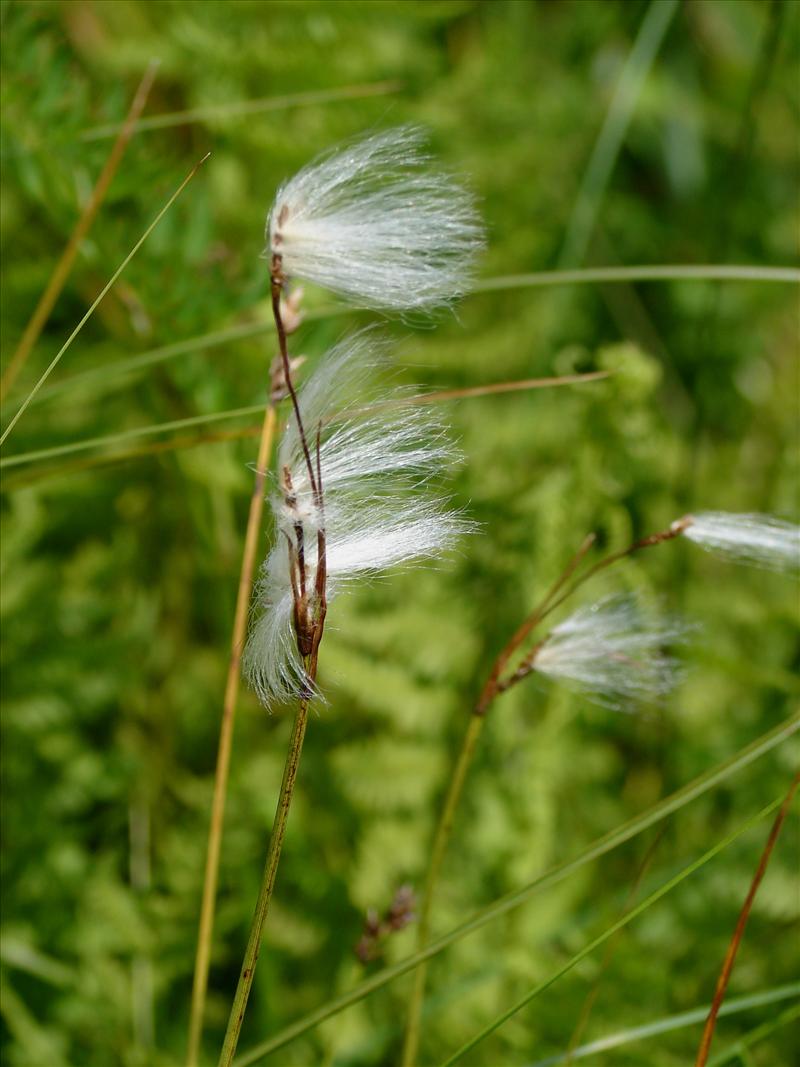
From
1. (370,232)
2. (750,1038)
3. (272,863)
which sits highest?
(370,232)

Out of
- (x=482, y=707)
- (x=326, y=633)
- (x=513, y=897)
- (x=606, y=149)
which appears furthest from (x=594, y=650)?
(x=606, y=149)

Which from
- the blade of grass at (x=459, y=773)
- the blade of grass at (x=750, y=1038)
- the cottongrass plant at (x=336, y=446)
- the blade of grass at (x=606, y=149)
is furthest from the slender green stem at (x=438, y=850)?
the blade of grass at (x=606, y=149)

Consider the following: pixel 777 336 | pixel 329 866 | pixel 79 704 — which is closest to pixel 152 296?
pixel 79 704

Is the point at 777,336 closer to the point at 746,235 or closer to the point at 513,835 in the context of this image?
the point at 746,235

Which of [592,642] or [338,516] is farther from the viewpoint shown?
[592,642]

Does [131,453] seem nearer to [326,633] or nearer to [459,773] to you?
[459,773]

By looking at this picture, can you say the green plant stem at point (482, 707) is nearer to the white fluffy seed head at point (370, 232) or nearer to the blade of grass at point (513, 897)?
the blade of grass at point (513, 897)

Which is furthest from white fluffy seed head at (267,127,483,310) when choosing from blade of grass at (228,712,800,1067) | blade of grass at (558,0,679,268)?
blade of grass at (558,0,679,268)
